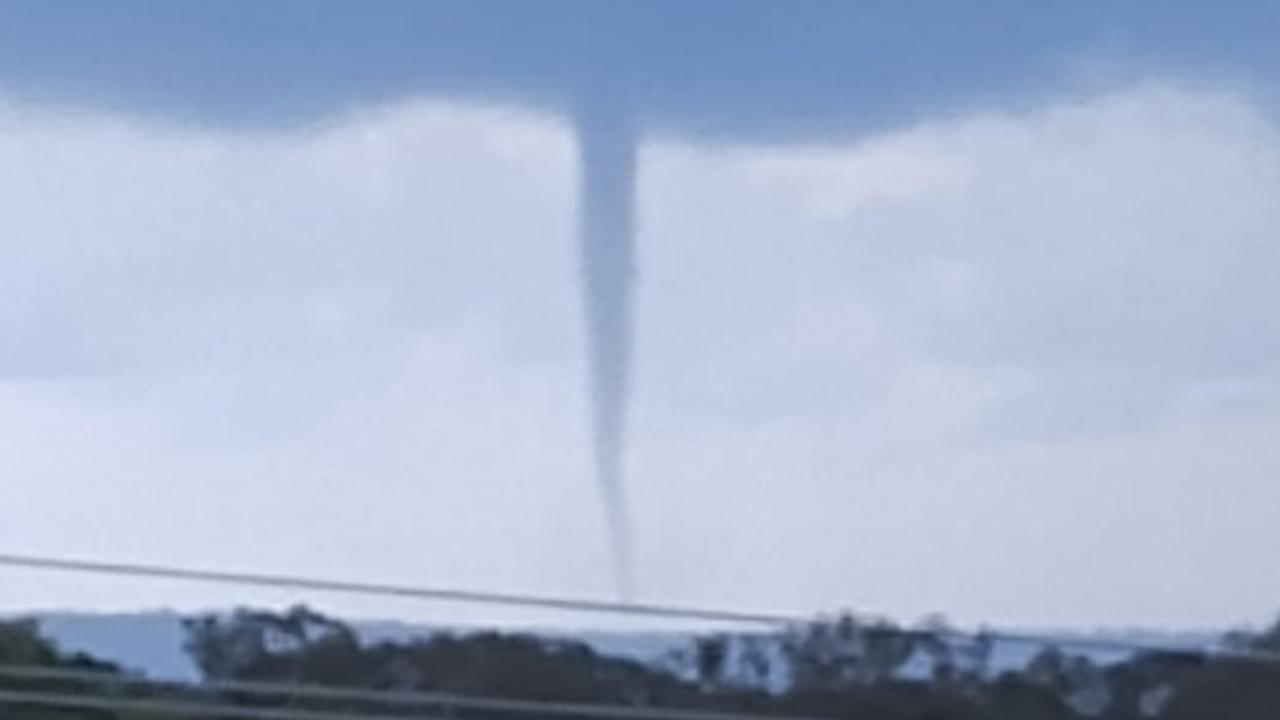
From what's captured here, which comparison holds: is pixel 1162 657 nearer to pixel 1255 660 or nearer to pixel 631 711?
pixel 1255 660

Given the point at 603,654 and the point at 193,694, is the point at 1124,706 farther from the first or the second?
the point at 193,694

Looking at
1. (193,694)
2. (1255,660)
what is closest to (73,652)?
(193,694)

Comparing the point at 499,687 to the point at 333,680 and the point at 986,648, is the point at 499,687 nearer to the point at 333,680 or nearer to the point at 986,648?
the point at 333,680

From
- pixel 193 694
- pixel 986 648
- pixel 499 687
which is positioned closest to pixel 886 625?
pixel 986 648

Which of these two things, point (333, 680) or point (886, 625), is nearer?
point (333, 680)

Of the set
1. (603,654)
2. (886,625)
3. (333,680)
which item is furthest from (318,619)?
(886,625)

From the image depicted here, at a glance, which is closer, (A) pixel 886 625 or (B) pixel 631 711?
(B) pixel 631 711

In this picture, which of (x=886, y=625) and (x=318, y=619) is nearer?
(x=318, y=619)
